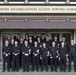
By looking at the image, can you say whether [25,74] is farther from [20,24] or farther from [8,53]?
[20,24]

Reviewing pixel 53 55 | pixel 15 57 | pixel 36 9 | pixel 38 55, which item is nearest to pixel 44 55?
pixel 38 55

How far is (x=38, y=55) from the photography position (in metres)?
12.8

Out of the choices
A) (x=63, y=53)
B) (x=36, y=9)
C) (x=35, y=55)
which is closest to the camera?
(x=63, y=53)

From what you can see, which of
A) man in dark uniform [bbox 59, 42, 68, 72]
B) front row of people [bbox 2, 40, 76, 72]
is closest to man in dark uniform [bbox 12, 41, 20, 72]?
front row of people [bbox 2, 40, 76, 72]

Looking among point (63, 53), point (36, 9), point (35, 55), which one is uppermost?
point (36, 9)

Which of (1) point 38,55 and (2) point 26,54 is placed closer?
(2) point 26,54

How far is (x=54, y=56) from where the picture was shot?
41.6 feet

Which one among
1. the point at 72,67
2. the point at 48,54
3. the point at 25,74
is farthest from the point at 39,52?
the point at 72,67

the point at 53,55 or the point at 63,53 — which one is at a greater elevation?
the point at 63,53

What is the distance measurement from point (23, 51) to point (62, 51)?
211 cm

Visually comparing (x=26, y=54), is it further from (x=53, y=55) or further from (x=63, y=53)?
(x=63, y=53)

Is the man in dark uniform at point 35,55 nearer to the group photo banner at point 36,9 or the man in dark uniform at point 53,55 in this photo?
the man in dark uniform at point 53,55

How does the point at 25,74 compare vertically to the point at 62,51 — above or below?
below

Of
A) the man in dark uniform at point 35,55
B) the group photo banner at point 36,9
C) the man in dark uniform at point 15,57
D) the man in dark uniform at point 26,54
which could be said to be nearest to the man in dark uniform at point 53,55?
the man in dark uniform at point 35,55
